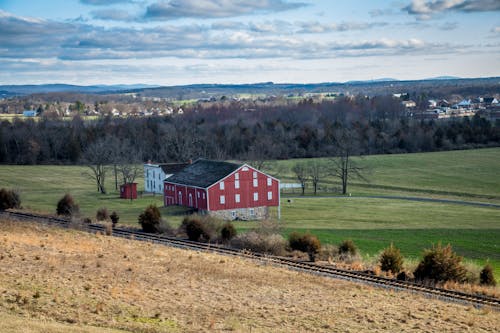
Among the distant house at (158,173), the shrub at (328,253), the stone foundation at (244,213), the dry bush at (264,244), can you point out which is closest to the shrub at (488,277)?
the shrub at (328,253)

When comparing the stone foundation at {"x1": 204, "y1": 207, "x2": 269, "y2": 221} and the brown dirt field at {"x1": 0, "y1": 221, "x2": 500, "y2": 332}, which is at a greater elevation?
the brown dirt field at {"x1": 0, "y1": 221, "x2": 500, "y2": 332}

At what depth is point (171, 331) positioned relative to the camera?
1725 centimetres

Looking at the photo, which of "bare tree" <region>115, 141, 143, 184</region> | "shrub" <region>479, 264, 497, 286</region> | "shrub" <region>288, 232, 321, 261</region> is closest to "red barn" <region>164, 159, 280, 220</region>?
"bare tree" <region>115, 141, 143, 184</region>

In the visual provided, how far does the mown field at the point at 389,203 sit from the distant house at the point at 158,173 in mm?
3074

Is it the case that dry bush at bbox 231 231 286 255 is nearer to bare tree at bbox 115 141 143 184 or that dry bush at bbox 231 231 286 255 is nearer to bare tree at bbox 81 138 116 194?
bare tree at bbox 115 141 143 184

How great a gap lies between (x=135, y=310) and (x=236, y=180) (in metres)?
39.2

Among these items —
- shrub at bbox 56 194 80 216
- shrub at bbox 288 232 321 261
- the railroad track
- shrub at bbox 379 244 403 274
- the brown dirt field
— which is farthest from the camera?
shrub at bbox 56 194 80 216

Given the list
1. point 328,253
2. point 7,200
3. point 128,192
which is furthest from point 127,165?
point 328,253

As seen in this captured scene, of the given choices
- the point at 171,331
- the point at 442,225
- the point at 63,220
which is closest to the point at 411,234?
the point at 442,225

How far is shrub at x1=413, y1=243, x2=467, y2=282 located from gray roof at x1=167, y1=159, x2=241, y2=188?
99.6ft

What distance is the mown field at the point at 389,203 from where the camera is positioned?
44.5 metres

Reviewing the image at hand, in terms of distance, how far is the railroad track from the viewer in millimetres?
25469

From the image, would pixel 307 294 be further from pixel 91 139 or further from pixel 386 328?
pixel 91 139

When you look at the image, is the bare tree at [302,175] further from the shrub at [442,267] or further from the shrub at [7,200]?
the shrub at [442,267]
